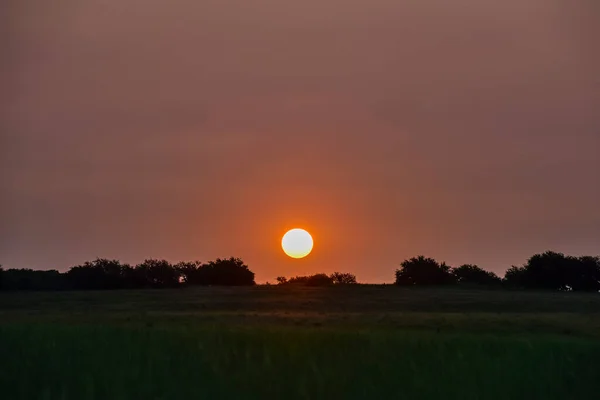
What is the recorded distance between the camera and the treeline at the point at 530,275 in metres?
85.2

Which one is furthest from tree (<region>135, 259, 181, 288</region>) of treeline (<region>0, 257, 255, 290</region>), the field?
the field

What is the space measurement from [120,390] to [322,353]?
7369mm

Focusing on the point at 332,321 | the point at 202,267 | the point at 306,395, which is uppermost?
the point at 202,267

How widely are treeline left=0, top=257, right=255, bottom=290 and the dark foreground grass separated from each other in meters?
49.2

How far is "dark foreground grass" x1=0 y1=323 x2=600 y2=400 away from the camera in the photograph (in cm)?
1967

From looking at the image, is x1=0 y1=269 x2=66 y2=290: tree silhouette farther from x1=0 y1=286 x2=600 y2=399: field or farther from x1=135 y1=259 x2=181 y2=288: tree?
x1=0 y1=286 x2=600 y2=399: field

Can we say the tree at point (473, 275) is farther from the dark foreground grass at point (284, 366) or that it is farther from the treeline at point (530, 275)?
the dark foreground grass at point (284, 366)

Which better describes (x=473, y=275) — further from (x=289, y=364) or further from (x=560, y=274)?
(x=289, y=364)

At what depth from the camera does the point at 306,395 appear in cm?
1916

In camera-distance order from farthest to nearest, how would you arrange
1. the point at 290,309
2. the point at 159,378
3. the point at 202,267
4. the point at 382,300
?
the point at 202,267 → the point at 382,300 → the point at 290,309 → the point at 159,378

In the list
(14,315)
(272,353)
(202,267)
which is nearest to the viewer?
(272,353)

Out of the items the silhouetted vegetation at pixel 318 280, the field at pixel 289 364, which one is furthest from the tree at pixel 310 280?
the field at pixel 289 364

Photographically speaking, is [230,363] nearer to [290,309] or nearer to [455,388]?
[455,388]

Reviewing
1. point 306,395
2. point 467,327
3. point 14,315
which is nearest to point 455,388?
point 306,395
